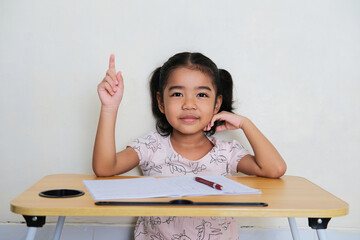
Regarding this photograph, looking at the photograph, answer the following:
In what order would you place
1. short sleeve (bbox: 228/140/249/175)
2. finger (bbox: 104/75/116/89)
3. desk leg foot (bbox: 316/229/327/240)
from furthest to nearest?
short sleeve (bbox: 228/140/249/175) < finger (bbox: 104/75/116/89) < desk leg foot (bbox: 316/229/327/240)

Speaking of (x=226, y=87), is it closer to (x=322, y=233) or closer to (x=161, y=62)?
(x=161, y=62)

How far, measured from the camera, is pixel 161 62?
1618 mm

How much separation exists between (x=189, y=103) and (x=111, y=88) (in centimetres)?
30

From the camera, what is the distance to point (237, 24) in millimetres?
1629

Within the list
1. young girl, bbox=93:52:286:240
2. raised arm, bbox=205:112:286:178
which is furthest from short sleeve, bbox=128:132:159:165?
raised arm, bbox=205:112:286:178

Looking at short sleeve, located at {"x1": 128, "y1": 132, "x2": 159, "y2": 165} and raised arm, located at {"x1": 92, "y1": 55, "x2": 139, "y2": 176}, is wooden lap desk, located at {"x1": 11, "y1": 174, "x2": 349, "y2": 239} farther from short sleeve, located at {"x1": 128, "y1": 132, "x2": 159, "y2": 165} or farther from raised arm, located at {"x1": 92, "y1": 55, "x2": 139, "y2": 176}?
short sleeve, located at {"x1": 128, "y1": 132, "x2": 159, "y2": 165}

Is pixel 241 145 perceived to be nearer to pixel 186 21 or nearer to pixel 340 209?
pixel 186 21

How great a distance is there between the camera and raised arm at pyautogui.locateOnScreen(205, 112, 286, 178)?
4.47ft

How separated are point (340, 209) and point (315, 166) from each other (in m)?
0.78

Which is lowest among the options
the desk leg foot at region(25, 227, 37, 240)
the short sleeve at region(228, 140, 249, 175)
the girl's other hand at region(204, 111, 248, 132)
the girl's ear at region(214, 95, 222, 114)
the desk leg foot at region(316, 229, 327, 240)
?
the desk leg foot at region(316, 229, 327, 240)

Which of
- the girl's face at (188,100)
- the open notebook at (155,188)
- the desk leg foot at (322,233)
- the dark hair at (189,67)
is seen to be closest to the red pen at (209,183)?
the open notebook at (155,188)

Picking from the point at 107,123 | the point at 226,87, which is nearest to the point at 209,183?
the point at 107,123

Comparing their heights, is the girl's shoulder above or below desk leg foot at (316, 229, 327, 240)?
above

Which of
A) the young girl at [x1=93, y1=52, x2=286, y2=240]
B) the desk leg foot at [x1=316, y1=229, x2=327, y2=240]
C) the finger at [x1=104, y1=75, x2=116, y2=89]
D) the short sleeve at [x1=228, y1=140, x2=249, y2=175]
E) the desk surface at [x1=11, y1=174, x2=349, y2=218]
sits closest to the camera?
the desk surface at [x1=11, y1=174, x2=349, y2=218]
